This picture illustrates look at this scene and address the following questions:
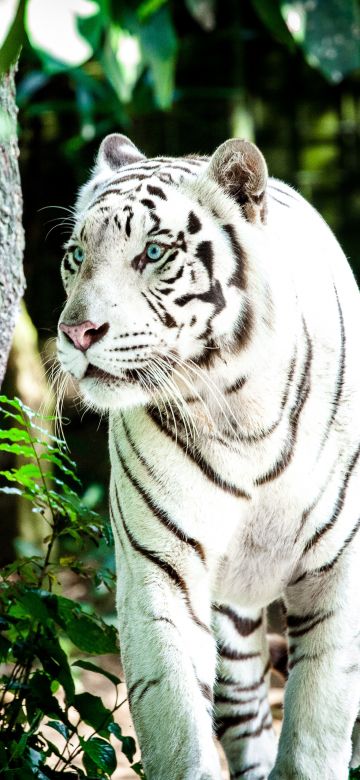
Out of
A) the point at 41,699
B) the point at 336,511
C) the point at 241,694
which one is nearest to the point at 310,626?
the point at 336,511

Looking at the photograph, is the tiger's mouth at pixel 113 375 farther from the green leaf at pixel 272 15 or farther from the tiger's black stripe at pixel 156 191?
the green leaf at pixel 272 15

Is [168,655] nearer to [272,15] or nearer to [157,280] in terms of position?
[157,280]

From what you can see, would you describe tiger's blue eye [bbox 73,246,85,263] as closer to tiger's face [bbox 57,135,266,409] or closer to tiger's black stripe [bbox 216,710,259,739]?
tiger's face [bbox 57,135,266,409]

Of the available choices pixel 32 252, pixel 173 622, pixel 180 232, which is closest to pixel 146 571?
pixel 173 622

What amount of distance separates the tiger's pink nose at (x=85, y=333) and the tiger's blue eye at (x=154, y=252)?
6.9 inches

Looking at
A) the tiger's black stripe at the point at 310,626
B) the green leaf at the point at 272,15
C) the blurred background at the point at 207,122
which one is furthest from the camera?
the blurred background at the point at 207,122

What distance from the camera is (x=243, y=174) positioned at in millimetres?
2221

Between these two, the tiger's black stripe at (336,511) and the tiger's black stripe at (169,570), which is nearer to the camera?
the tiger's black stripe at (169,570)

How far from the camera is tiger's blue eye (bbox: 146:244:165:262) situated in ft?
7.01

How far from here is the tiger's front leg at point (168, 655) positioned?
217 cm

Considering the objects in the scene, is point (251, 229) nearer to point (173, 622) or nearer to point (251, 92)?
point (173, 622)

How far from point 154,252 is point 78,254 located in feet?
0.64

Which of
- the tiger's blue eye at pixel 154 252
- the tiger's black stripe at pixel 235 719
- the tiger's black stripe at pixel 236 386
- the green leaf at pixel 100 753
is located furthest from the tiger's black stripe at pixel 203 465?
the tiger's black stripe at pixel 235 719

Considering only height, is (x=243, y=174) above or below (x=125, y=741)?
above
